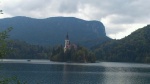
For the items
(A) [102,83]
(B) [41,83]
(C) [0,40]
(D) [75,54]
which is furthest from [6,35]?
(D) [75,54]

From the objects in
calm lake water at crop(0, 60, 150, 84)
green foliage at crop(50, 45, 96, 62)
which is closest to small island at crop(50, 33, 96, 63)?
green foliage at crop(50, 45, 96, 62)

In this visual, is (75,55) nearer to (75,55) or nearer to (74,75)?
(75,55)

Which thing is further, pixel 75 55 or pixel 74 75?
pixel 75 55

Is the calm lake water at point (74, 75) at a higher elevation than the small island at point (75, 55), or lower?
lower

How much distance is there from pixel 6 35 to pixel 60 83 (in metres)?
49.2

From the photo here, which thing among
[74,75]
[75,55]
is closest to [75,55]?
[75,55]

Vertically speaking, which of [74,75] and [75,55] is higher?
[75,55]

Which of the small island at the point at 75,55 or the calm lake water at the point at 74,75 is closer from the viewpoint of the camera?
the calm lake water at the point at 74,75

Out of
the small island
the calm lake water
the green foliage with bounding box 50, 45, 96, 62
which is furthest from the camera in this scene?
the small island

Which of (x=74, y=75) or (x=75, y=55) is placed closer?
(x=74, y=75)

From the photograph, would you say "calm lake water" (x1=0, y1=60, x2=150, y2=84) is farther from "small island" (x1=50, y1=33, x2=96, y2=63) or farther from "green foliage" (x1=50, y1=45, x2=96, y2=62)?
"small island" (x1=50, y1=33, x2=96, y2=63)

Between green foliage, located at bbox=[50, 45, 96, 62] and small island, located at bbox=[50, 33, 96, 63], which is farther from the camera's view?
small island, located at bbox=[50, 33, 96, 63]

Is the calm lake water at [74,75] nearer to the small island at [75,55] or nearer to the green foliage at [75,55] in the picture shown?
the green foliage at [75,55]

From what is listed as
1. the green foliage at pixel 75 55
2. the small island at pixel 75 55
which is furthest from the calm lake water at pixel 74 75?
the small island at pixel 75 55
